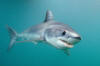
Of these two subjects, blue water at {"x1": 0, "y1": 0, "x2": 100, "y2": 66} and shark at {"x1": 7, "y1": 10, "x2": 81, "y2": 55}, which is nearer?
shark at {"x1": 7, "y1": 10, "x2": 81, "y2": 55}

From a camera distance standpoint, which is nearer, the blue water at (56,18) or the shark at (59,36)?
the shark at (59,36)

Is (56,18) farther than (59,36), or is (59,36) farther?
(56,18)

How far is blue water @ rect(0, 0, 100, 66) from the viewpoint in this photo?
6230mm

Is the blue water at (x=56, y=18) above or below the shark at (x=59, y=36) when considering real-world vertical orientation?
above

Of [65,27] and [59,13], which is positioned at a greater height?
[59,13]

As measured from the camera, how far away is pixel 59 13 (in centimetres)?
629

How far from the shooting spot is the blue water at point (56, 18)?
6.23 metres

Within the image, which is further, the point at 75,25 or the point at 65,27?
the point at 75,25

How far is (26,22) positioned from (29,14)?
301mm

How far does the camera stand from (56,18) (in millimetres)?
6273

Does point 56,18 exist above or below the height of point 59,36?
above

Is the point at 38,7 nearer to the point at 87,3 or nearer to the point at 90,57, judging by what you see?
the point at 87,3

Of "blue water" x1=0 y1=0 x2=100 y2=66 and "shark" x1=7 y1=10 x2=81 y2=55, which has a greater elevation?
"blue water" x1=0 y1=0 x2=100 y2=66

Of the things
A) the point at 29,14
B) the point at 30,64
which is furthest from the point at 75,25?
the point at 30,64
